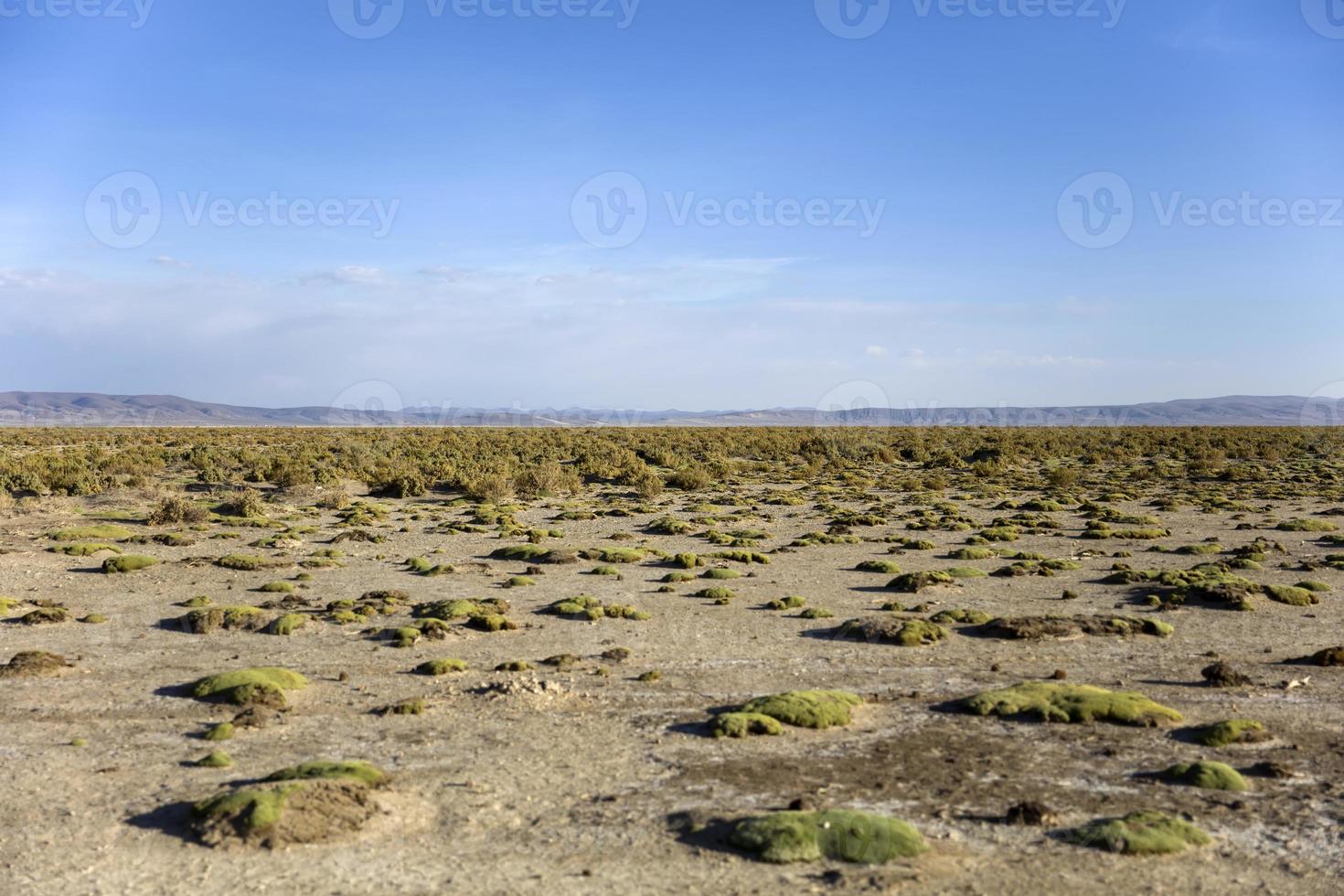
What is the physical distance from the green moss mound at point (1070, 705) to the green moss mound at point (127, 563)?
69.9 feet

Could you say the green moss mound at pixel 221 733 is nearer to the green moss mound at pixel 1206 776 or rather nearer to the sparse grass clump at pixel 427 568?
the green moss mound at pixel 1206 776

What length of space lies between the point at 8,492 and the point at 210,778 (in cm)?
3299

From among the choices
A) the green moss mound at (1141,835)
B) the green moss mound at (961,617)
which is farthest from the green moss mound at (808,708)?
the green moss mound at (961,617)

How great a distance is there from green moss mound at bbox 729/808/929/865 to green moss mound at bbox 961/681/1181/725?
461 centimetres

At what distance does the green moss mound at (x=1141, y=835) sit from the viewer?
30.9ft

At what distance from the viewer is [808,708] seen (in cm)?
1345

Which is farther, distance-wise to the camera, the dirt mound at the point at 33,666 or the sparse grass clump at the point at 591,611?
the sparse grass clump at the point at 591,611

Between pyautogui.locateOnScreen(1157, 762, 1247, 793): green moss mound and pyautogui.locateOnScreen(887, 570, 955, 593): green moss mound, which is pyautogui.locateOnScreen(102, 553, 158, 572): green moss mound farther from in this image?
pyautogui.locateOnScreen(1157, 762, 1247, 793): green moss mound

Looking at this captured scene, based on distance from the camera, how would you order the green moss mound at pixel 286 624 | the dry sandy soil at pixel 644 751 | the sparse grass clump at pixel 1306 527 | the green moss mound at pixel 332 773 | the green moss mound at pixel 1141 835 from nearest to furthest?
1. the dry sandy soil at pixel 644 751
2. the green moss mound at pixel 1141 835
3. the green moss mound at pixel 332 773
4. the green moss mound at pixel 286 624
5. the sparse grass clump at pixel 1306 527

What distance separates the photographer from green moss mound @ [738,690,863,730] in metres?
13.2

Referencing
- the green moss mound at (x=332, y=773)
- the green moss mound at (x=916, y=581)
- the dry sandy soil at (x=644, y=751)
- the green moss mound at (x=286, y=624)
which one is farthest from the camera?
the green moss mound at (x=916, y=581)

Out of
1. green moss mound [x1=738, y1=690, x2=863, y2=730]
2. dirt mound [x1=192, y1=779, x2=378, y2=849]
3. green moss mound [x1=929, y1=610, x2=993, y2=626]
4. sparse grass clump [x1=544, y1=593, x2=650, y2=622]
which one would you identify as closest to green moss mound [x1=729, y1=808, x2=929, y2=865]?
green moss mound [x1=738, y1=690, x2=863, y2=730]

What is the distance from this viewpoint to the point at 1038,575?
25.4m

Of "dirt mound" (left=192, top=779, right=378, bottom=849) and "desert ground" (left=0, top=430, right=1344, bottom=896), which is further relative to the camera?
"dirt mound" (left=192, top=779, right=378, bottom=849)
